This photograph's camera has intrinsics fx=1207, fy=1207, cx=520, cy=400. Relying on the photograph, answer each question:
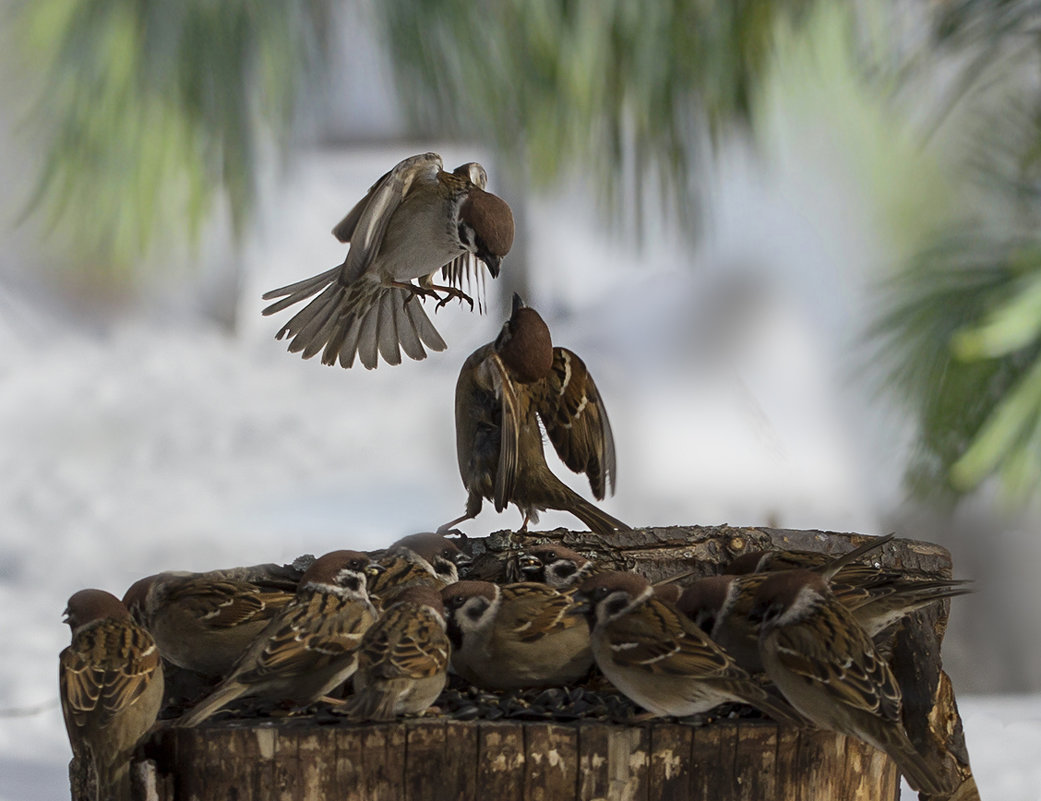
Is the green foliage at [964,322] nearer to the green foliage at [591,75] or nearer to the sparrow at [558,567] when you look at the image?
the green foliage at [591,75]

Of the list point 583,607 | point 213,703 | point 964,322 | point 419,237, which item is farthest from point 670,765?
point 964,322

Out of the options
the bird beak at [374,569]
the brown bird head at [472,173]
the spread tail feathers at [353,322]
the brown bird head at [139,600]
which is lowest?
the brown bird head at [139,600]

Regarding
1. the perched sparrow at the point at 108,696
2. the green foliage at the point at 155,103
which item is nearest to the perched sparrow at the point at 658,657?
the perched sparrow at the point at 108,696

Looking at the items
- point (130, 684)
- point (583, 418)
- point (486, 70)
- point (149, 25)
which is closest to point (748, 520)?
point (486, 70)

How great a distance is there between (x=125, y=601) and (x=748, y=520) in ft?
6.83

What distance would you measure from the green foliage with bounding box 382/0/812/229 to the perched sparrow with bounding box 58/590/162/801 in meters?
2.25

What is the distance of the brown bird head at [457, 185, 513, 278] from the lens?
1.32 metres

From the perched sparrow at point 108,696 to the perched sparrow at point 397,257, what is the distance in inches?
15.1

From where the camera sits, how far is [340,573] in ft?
4.07

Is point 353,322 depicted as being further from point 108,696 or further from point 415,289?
point 108,696

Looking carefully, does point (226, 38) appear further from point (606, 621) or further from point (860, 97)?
point (606, 621)

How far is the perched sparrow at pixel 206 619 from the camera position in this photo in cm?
128

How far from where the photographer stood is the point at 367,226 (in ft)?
4.40

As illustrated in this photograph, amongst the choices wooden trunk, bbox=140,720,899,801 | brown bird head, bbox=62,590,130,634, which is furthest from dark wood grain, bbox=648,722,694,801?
brown bird head, bbox=62,590,130,634
